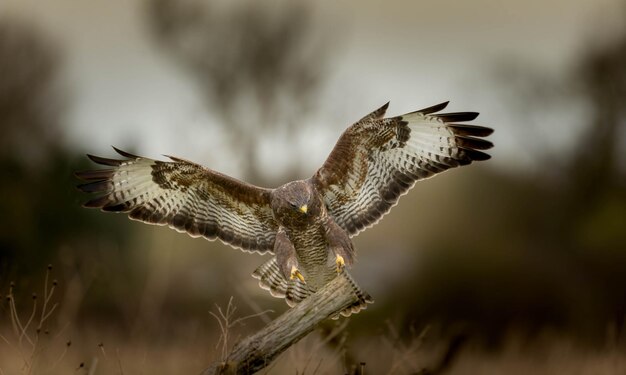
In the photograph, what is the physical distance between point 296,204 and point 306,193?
0.42 ft

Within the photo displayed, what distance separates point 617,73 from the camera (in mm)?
15953

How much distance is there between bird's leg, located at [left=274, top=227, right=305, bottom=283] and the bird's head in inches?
5.3

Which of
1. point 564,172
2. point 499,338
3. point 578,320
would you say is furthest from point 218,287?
point 564,172

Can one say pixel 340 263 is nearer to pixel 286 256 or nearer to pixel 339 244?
pixel 339 244

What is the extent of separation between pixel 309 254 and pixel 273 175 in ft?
23.9

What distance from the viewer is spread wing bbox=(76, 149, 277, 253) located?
21.0 feet

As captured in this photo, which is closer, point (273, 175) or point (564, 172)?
point (273, 175)

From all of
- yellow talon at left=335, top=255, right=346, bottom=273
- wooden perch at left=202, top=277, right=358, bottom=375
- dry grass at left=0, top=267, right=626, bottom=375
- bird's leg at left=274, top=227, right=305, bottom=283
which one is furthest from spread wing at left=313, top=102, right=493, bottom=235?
wooden perch at left=202, top=277, right=358, bottom=375

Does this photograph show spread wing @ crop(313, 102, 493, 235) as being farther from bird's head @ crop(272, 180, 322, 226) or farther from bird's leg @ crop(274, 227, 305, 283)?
bird's leg @ crop(274, 227, 305, 283)

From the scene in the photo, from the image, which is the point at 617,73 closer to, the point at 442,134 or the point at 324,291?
the point at 442,134

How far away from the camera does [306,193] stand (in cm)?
605

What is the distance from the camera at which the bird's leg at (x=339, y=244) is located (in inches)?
230

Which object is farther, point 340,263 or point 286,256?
point 286,256

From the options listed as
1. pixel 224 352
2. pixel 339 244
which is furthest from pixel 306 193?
pixel 224 352
